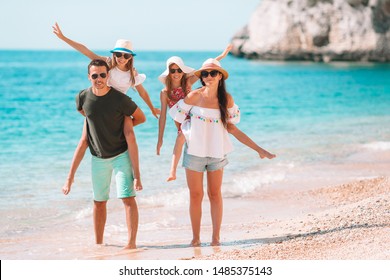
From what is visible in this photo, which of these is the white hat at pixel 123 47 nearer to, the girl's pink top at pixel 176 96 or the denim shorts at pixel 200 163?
the girl's pink top at pixel 176 96

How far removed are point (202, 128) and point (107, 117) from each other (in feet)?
3.07

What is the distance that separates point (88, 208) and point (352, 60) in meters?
62.9

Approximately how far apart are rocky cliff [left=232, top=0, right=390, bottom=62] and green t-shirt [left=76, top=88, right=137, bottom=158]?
61648 millimetres

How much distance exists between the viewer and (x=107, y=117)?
6.47m

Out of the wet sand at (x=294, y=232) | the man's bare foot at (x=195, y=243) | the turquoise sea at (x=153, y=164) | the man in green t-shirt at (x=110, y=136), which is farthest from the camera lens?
the turquoise sea at (x=153, y=164)

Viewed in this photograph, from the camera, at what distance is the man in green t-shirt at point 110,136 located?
6.45m

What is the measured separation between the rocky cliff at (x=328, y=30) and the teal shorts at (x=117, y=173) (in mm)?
61606

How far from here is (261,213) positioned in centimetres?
868

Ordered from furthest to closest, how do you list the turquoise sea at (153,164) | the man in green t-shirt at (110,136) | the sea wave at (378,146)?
the sea wave at (378,146) < the turquoise sea at (153,164) < the man in green t-shirt at (110,136)

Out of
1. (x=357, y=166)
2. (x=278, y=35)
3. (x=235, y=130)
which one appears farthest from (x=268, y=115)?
(x=278, y=35)

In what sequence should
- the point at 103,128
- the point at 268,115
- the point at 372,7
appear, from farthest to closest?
1. the point at 372,7
2. the point at 268,115
3. the point at 103,128

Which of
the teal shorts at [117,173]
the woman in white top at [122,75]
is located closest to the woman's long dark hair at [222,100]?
the woman in white top at [122,75]

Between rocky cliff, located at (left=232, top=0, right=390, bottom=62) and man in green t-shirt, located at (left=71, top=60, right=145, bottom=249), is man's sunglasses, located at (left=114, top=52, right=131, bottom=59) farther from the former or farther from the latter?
rocky cliff, located at (left=232, top=0, right=390, bottom=62)
